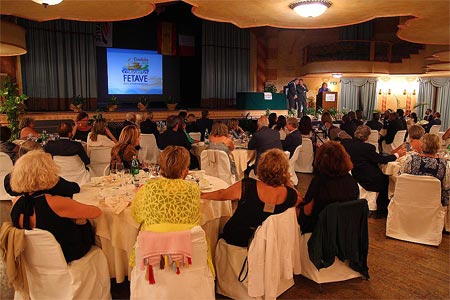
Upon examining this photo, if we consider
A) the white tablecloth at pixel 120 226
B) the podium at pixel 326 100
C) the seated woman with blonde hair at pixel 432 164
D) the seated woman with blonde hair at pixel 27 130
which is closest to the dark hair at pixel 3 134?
the seated woman with blonde hair at pixel 27 130

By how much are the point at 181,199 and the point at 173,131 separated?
13.0 feet

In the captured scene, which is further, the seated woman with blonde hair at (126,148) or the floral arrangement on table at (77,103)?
the floral arrangement on table at (77,103)

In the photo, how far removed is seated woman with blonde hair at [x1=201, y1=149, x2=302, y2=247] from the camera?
286cm

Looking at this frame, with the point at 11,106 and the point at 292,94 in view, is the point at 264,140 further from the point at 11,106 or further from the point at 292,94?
the point at 292,94

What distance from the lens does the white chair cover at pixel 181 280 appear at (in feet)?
7.82

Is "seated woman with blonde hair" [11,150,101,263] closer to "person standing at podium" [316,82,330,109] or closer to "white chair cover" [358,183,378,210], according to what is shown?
"white chair cover" [358,183,378,210]

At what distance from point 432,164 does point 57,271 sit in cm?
386

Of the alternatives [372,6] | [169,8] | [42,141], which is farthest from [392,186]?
[169,8]

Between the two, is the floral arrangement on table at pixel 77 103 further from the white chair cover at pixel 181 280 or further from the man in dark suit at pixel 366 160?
the white chair cover at pixel 181 280

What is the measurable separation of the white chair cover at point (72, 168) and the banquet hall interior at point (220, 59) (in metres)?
0.93

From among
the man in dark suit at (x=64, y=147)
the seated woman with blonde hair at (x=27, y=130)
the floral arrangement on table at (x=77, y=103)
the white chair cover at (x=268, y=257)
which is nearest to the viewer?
the white chair cover at (x=268, y=257)

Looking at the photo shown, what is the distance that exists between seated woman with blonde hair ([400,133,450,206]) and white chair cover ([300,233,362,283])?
159 centimetres

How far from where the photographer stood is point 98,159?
20.0ft

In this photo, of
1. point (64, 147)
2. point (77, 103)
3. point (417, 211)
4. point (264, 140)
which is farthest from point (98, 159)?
point (77, 103)
